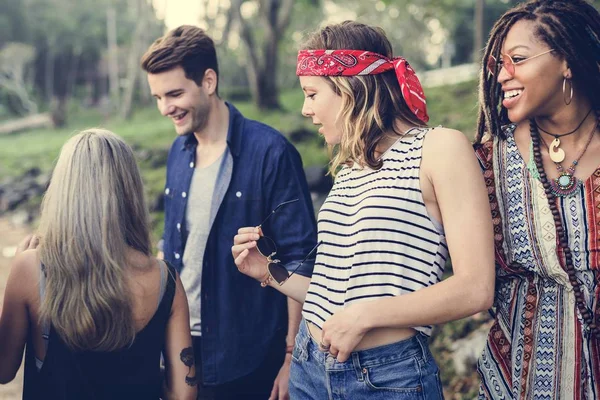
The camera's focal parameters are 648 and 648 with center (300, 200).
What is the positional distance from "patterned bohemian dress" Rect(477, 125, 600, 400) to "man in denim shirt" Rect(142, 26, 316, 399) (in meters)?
1.02

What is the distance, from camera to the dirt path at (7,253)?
5.67 m

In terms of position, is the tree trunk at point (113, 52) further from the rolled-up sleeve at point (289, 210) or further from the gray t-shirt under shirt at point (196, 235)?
the rolled-up sleeve at point (289, 210)

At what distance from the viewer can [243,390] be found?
10.4 feet

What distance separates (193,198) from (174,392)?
1.06 metres

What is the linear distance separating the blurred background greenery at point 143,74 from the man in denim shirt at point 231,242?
1.86 meters

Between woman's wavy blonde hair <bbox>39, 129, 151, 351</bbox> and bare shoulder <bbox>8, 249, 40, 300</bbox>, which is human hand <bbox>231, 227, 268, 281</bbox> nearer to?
woman's wavy blonde hair <bbox>39, 129, 151, 351</bbox>

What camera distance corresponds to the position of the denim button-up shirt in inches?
124

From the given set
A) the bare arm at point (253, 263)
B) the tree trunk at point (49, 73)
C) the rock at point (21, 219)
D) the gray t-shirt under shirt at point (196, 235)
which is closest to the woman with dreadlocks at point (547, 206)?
the bare arm at point (253, 263)

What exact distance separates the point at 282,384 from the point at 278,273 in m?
0.67

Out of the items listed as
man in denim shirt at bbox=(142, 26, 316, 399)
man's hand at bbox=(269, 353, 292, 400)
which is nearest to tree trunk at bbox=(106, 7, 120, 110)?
man in denim shirt at bbox=(142, 26, 316, 399)

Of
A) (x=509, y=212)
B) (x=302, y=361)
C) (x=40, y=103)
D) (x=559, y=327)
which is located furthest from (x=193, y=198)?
(x=40, y=103)

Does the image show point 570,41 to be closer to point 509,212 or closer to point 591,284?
point 509,212

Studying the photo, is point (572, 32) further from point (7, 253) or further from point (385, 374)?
point (7, 253)

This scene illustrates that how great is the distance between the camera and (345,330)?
1.98 meters
